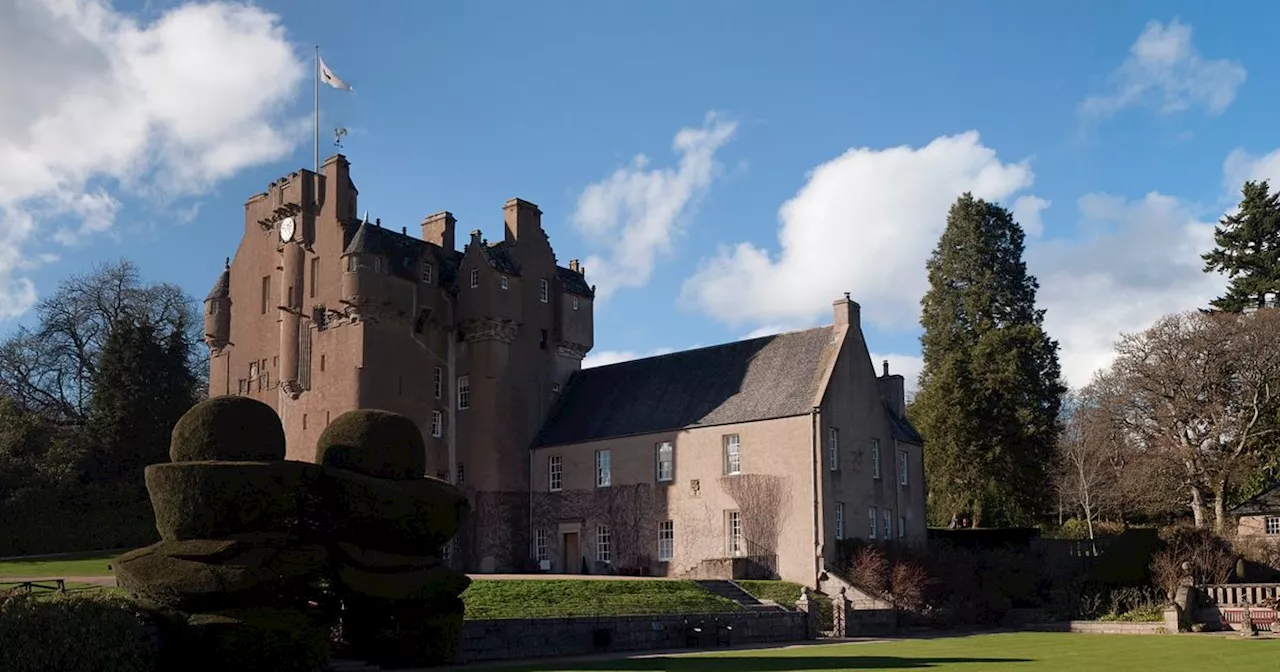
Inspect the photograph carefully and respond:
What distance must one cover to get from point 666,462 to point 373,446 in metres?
21.8

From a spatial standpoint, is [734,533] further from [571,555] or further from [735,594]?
[571,555]

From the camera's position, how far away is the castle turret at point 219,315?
49406 mm

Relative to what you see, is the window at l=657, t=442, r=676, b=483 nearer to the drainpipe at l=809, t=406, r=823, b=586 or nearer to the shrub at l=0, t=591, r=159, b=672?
the drainpipe at l=809, t=406, r=823, b=586

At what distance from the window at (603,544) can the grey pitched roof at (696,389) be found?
3.52 meters

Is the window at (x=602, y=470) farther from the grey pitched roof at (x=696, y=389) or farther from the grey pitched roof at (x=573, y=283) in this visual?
the grey pitched roof at (x=573, y=283)

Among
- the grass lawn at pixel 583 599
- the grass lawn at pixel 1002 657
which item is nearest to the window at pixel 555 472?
the grass lawn at pixel 583 599

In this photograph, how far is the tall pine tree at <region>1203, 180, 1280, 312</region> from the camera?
5553 centimetres

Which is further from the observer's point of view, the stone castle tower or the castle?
the stone castle tower

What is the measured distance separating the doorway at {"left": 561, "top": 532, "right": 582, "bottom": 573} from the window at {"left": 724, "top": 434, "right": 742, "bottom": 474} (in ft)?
23.9

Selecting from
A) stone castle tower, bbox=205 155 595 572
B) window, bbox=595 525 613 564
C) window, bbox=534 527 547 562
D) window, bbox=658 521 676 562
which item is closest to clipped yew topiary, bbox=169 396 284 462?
stone castle tower, bbox=205 155 595 572

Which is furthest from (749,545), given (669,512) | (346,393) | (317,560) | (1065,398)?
(1065,398)

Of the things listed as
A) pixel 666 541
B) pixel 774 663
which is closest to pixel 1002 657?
pixel 774 663

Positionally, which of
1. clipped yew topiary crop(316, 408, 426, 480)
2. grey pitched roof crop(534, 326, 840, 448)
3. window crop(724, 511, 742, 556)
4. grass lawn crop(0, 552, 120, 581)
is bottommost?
grass lawn crop(0, 552, 120, 581)

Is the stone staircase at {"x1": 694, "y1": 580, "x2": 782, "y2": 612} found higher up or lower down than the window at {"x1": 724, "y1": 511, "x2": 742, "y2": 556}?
lower down
